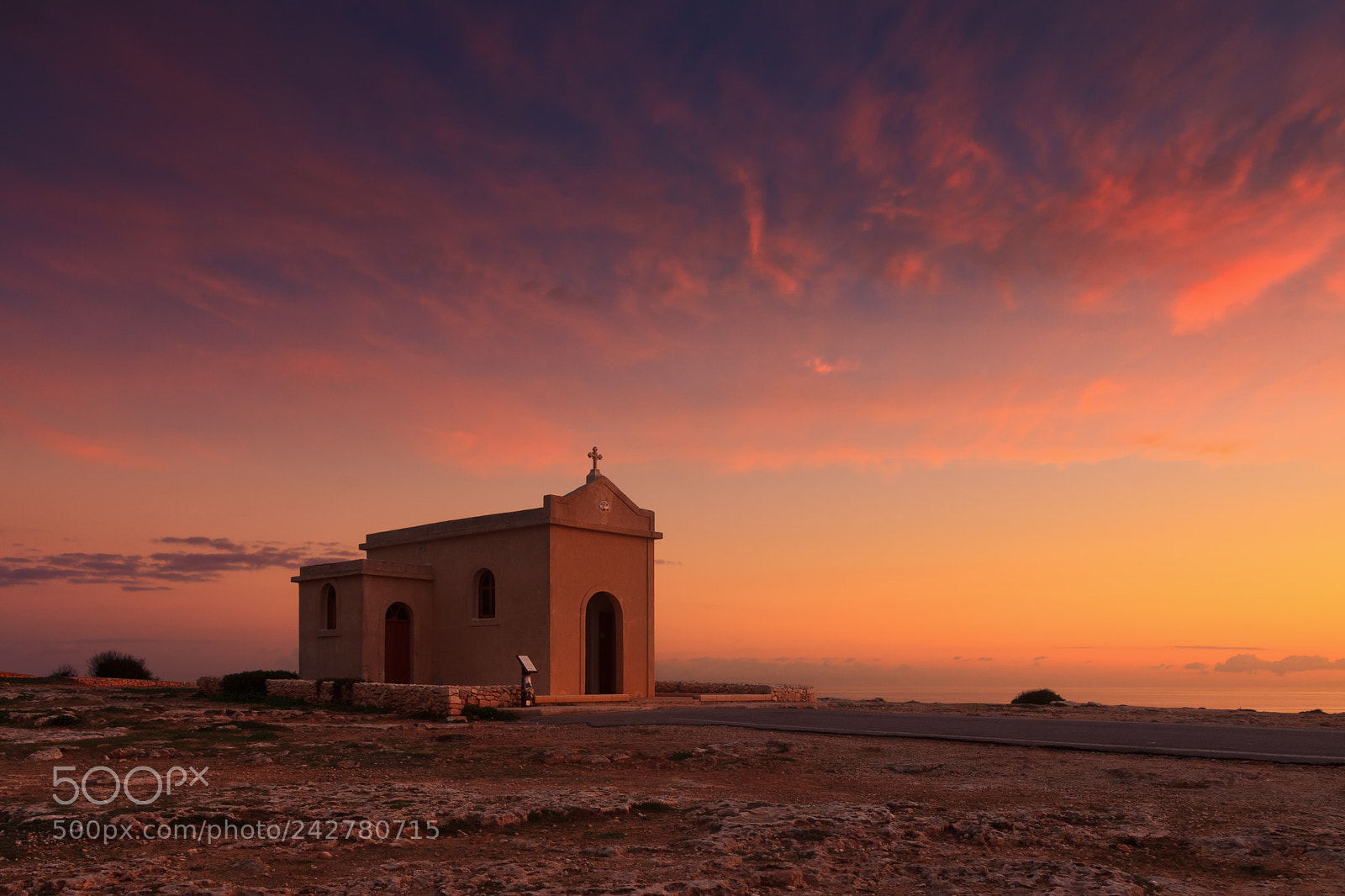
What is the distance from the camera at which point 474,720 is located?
17641 mm

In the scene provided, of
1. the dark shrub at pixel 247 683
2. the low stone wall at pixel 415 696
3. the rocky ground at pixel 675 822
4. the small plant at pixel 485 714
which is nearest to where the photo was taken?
the rocky ground at pixel 675 822

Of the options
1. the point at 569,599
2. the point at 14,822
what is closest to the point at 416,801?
the point at 14,822

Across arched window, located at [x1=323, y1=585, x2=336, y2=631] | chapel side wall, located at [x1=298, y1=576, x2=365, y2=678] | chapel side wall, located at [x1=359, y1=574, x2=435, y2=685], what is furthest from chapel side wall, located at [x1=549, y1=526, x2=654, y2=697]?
arched window, located at [x1=323, y1=585, x2=336, y2=631]

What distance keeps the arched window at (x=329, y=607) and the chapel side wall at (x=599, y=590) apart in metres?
6.96

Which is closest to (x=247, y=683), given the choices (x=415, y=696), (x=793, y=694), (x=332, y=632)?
(x=332, y=632)

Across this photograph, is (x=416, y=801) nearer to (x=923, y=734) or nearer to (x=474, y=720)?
(x=923, y=734)

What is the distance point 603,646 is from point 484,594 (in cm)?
364

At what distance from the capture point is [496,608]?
2573cm

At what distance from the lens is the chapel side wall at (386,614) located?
84.2 ft

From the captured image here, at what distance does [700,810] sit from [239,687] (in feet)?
68.9

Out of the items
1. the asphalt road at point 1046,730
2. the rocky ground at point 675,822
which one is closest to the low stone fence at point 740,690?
the asphalt road at point 1046,730

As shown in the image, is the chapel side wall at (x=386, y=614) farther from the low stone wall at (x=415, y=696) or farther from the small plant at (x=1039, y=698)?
the small plant at (x=1039, y=698)

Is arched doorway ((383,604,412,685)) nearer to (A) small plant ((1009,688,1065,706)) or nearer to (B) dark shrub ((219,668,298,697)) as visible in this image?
(B) dark shrub ((219,668,298,697))

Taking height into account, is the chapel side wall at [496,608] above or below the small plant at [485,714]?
above
